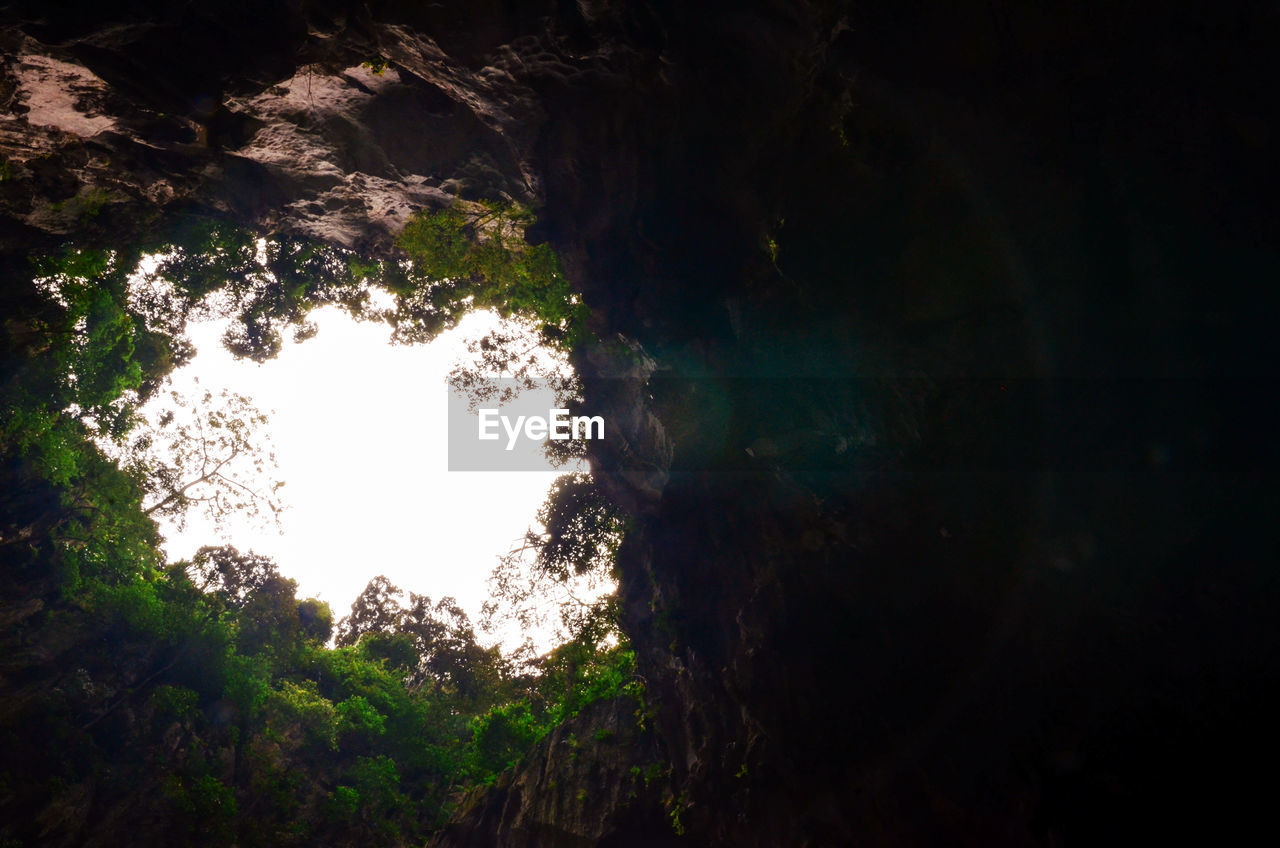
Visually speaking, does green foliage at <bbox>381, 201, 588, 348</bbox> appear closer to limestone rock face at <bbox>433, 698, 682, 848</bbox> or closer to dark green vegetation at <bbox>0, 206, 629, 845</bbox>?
dark green vegetation at <bbox>0, 206, 629, 845</bbox>

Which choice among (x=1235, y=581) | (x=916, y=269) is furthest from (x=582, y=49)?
(x=1235, y=581)

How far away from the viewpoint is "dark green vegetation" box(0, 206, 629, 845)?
1526 cm

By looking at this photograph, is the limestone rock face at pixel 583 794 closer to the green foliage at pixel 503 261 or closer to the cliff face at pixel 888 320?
the cliff face at pixel 888 320

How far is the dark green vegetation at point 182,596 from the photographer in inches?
601

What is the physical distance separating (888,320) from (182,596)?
28212 millimetres

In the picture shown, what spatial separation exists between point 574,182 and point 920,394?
26.2 ft

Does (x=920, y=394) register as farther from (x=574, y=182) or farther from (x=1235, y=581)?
(x=574, y=182)

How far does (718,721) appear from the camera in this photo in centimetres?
1139

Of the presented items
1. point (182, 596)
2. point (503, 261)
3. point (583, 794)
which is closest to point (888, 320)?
point (503, 261)

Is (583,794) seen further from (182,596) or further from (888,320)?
(182,596)

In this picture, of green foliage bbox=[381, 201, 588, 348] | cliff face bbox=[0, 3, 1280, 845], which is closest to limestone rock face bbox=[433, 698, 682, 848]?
cliff face bbox=[0, 3, 1280, 845]

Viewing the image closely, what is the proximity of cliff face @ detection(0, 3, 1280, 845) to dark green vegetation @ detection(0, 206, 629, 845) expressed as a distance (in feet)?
12.0

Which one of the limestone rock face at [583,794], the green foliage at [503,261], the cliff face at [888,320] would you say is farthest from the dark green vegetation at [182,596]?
the cliff face at [888,320]

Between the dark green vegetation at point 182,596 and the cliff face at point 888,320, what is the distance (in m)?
3.67
